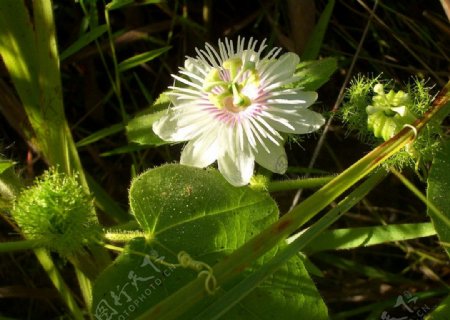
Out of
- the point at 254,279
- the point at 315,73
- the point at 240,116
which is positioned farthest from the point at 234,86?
the point at 254,279

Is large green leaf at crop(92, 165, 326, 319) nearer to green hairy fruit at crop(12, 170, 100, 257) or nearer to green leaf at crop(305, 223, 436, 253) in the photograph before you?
green hairy fruit at crop(12, 170, 100, 257)

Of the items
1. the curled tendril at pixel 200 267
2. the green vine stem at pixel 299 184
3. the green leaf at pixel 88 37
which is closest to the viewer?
the curled tendril at pixel 200 267

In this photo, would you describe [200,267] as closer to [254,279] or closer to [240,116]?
[254,279]

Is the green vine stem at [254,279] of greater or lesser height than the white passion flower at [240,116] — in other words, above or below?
below

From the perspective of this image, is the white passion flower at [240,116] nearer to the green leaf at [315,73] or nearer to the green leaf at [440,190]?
the green leaf at [315,73]

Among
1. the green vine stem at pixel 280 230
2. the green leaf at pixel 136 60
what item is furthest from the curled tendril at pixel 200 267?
the green leaf at pixel 136 60

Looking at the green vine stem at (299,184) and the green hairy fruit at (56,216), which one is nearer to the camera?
the green hairy fruit at (56,216)
